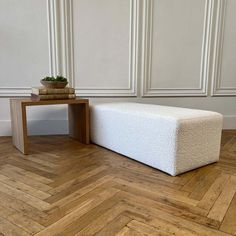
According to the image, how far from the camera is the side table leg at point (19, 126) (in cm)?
129

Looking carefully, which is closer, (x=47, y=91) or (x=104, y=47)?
(x=47, y=91)

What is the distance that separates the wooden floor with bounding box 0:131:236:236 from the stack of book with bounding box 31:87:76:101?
1.15 ft

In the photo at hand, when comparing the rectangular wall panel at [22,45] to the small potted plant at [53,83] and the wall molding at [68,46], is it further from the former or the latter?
the small potted plant at [53,83]

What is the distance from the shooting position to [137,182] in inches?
38.6

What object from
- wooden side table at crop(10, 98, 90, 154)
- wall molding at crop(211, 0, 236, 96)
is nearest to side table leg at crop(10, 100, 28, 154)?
wooden side table at crop(10, 98, 90, 154)

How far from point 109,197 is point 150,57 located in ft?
4.26

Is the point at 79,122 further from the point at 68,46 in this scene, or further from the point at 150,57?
the point at 150,57

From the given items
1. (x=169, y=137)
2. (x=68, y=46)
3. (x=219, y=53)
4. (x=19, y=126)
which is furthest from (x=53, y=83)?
(x=219, y=53)

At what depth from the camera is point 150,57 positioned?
1853 mm

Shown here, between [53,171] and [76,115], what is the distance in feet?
1.98

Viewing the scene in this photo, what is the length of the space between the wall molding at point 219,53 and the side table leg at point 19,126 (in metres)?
1.50

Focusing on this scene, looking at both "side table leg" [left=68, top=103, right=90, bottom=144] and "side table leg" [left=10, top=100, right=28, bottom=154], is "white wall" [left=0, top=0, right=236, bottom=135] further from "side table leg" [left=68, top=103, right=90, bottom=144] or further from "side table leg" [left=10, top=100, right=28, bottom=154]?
"side table leg" [left=10, top=100, right=28, bottom=154]

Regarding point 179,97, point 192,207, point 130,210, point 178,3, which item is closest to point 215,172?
point 192,207

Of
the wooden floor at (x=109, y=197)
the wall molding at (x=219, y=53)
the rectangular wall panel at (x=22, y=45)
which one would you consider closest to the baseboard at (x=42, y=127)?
the rectangular wall panel at (x=22, y=45)
